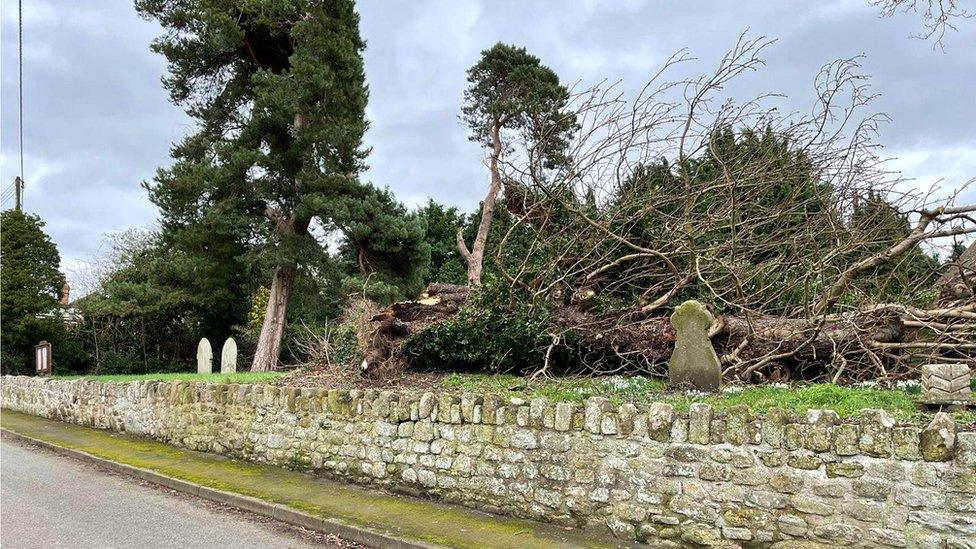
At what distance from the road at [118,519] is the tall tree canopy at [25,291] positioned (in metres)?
19.9

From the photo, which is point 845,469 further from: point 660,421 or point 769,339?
point 769,339

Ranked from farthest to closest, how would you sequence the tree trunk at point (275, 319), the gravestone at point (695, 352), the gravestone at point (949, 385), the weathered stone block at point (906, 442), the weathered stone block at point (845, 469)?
the tree trunk at point (275, 319) < the gravestone at point (695, 352) < the gravestone at point (949, 385) < the weathered stone block at point (845, 469) < the weathered stone block at point (906, 442)

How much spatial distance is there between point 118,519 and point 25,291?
2468 cm

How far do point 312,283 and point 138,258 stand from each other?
9.69m

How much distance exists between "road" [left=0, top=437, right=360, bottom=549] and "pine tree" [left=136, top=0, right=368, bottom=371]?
12.0 metres

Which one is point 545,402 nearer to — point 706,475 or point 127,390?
point 706,475

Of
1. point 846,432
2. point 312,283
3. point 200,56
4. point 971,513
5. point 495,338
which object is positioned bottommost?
point 971,513

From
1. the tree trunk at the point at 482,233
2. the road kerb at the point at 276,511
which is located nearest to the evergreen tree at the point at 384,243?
the tree trunk at the point at 482,233

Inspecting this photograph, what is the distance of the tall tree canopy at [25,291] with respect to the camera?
26281 millimetres

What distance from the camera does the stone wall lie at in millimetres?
4605

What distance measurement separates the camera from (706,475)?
216 inches

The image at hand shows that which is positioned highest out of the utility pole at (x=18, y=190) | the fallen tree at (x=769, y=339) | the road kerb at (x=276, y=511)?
the utility pole at (x=18, y=190)

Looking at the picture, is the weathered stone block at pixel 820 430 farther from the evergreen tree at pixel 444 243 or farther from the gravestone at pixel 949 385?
the evergreen tree at pixel 444 243

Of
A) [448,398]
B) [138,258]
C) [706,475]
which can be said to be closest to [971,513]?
[706,475]
